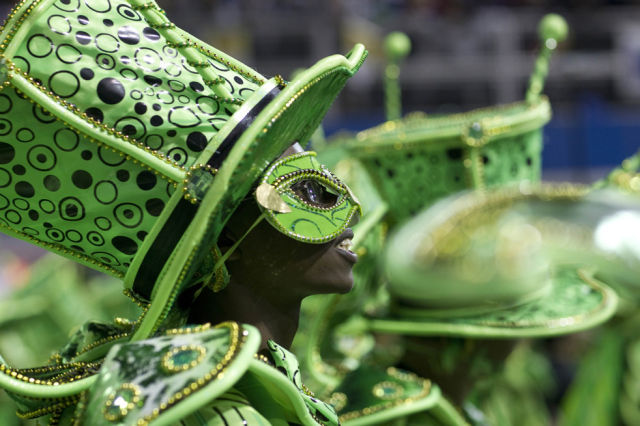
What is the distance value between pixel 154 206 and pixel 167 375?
0.30m

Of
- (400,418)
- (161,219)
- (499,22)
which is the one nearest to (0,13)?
(499,22)

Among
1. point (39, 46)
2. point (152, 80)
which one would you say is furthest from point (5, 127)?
point (152, 80)

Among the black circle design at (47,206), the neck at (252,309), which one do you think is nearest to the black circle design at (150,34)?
the black circle design at (47,206)

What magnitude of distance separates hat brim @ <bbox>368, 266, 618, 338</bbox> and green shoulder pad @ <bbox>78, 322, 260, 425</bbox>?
1348 mm

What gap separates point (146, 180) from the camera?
1353 millimetres

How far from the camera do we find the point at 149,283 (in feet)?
4.60

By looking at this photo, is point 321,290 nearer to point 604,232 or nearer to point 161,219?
point 161,219

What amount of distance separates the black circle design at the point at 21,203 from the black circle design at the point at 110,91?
8.2 inches

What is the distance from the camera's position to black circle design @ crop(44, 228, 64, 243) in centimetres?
142

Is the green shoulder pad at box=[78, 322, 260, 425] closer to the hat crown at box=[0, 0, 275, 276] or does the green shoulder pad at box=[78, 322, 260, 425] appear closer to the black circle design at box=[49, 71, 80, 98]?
the hat crown at box=[0, 0, 275, 276]

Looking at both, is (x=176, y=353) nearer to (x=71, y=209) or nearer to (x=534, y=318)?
(x=71, y=209)

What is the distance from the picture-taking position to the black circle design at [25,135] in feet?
4.33

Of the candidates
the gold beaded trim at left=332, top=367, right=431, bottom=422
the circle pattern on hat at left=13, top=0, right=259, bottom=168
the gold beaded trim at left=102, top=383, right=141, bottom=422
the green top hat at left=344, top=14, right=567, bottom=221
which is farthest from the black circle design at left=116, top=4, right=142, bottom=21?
the green top hat at left=344, top=14, right=567, bottom=221

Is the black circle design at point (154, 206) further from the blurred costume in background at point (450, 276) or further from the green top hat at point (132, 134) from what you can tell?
the blurred costume in background at point (450, 276)
